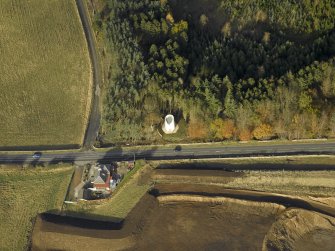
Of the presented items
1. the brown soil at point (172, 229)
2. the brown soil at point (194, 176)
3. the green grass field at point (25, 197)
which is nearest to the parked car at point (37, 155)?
the green grass field at point (25, 197)

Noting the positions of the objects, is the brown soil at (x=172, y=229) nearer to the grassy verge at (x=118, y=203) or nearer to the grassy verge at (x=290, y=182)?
the grassy verge at (x=118, y=203)

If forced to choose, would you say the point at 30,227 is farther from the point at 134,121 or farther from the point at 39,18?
the point at 39,18

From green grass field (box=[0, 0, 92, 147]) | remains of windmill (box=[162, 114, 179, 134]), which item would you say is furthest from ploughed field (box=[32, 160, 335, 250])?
green grass field (box=[0, 0, 92, 147])

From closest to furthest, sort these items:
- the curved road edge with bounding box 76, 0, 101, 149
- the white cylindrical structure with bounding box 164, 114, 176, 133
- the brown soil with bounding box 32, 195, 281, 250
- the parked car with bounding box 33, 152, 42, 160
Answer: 1. the brown soil with bounding box 32, 195, 281, 250
2. the white cylindrical structure with bounding box 164, 114, 176, 133
3. the parked car with bounding box 33, 152, 42, 160
4. the curved road edge with bounding box 76, 0, 101, 149

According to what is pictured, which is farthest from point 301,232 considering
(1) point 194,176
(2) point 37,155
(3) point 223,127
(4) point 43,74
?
(4) point 43,74

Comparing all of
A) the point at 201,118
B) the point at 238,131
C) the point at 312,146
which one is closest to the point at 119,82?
the point at 201,118

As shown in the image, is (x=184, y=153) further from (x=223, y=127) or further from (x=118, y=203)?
(x=118, y=203)

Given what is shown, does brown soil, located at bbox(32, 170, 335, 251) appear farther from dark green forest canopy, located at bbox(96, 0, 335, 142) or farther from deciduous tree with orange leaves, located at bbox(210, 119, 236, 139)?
dark green forest canopy, located at bbox(96, 0, 335, 142)
